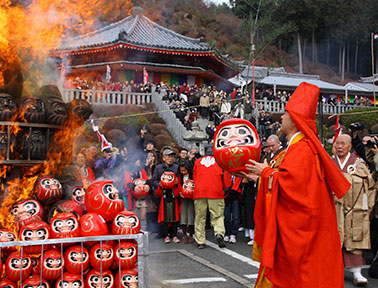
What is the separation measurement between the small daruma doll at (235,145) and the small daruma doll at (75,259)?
1573 mm

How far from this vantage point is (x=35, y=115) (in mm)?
4152

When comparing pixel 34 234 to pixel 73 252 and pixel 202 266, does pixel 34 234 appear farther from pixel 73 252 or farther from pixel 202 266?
pixel 202 266

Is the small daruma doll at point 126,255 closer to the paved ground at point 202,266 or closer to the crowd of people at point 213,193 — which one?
the paved ground at point 202,266

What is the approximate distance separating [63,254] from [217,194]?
415cm

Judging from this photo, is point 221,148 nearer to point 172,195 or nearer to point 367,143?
point 367,143

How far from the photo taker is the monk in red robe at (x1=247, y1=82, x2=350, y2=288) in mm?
3381

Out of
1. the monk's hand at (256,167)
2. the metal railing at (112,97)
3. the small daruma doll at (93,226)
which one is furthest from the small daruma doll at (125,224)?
the metal railing at (112,97)

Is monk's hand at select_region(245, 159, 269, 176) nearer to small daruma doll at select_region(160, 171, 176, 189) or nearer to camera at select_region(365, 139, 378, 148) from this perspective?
camera at select_region(365, 139, 378, 148)

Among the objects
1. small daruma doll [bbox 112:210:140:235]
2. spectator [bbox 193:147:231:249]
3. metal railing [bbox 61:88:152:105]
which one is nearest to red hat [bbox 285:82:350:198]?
small daruma doll [bbox 112:210:140:235]

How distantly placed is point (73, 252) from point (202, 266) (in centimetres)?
298

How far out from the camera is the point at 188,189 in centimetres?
773

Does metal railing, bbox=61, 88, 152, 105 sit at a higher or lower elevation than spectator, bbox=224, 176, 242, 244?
higher

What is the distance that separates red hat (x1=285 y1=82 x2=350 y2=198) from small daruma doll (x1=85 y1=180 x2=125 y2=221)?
188 centimetres

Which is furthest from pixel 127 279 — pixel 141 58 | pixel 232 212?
pixel 141 58
